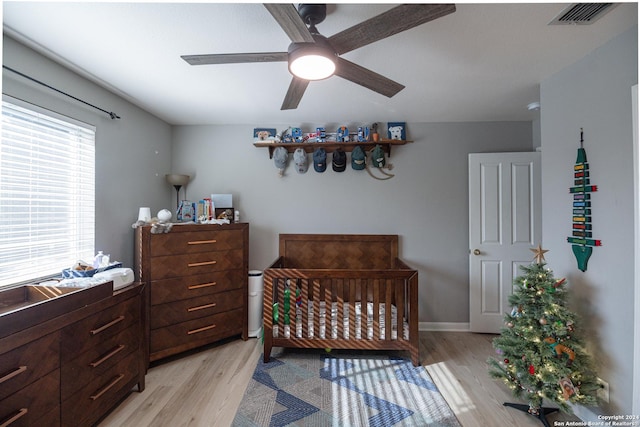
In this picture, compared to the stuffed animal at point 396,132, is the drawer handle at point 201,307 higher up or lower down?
lower down

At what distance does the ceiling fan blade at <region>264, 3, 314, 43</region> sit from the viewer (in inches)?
40.9

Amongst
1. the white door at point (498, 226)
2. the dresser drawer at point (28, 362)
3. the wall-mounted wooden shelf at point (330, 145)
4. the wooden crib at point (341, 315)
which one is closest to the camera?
the dresser drawer at point (28, 362)

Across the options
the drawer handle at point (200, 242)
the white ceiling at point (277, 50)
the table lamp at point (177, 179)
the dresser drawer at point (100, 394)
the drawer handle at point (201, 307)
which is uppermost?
the white ceiling at point (277, 50)

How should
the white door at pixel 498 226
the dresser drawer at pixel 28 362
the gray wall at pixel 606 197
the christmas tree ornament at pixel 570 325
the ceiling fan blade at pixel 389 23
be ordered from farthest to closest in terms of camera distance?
the white door at pixel 498 226, the christmas tree ornament at pixel 570 325, the gray wall at pixel 606 197, the dresser drawer at pixel 28 362, the ceiling fan blade at pixel 389 23

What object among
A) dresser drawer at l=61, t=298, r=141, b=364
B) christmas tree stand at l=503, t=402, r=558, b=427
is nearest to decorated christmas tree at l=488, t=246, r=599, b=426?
christmas tree stand at l=503, t=402, r=558, b=427

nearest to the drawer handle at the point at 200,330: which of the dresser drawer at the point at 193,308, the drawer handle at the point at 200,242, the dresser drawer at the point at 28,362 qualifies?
the dresser drawer at the point at 193,308

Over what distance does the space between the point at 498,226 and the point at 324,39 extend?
2.73 meters

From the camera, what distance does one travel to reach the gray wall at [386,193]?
10.1 feet

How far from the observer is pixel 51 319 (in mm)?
1342

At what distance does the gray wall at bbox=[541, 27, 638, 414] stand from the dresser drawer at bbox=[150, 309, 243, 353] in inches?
108

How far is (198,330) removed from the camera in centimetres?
248

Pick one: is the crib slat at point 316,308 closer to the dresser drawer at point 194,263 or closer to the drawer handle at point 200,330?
the dresser drawer at point 194,263

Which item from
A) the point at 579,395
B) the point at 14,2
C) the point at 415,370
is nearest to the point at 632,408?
the point at 579,395

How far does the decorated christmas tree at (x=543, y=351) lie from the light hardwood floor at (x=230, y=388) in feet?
0.67
